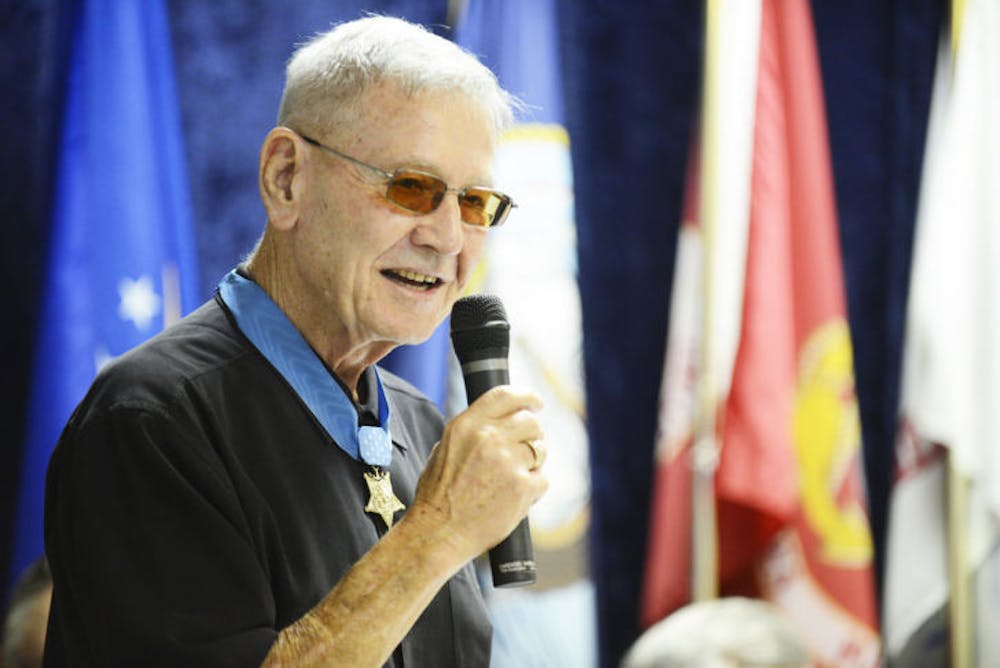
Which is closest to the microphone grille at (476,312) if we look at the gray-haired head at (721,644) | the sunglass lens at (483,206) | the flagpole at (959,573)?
the sunglass lens at (483,206)

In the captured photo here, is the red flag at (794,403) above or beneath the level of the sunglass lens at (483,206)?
beneath

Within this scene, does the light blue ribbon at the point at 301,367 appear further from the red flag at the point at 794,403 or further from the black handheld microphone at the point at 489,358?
the red flag at the point at 794,403

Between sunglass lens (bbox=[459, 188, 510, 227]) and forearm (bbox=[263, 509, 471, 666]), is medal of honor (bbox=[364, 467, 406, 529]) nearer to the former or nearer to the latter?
forearm (bbox=[263, 509, 471, 666])

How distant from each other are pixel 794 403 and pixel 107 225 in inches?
79.8

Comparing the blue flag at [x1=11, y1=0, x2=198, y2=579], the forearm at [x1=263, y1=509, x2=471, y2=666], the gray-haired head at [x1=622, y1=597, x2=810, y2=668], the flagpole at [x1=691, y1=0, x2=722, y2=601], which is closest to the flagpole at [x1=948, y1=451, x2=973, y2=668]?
the flagpole at [x1=691, y1=0, x2=722, y2=601]

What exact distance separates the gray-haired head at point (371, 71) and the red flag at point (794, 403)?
2.13m

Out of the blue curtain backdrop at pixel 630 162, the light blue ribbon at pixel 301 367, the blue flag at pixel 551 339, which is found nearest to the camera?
the light blue ribbon at pixel 301 367

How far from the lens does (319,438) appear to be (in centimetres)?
150

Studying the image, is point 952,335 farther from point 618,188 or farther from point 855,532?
point 618,188

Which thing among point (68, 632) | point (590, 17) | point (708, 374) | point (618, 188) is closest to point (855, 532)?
point (708, 374)

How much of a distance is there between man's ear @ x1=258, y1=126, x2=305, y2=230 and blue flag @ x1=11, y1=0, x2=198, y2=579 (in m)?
1.62

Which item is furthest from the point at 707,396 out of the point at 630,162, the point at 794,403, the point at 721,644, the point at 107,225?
the point at 107,225

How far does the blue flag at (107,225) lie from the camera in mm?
3123

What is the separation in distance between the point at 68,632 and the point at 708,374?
256cm
